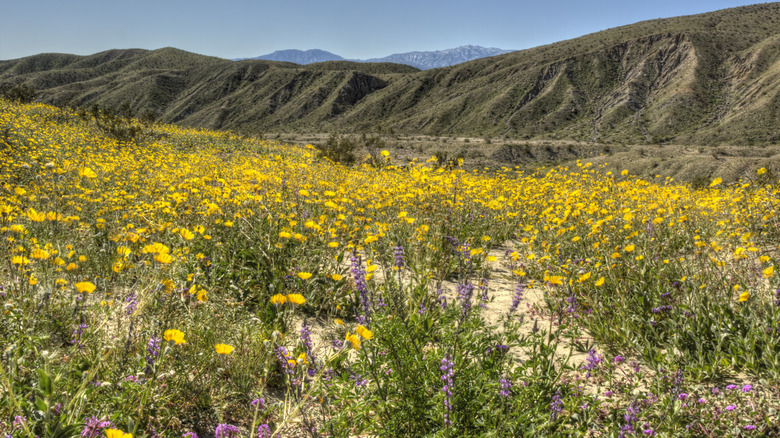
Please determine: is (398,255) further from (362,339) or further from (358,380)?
(362,339)

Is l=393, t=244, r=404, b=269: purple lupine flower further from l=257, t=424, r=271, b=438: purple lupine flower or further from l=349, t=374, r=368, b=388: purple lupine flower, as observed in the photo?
l=257, t=424, r=271, b=438: purple lupine flower

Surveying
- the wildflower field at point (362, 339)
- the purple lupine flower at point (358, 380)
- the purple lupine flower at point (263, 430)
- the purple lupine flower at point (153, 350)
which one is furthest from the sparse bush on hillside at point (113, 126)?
the purple lupine flower at point (263, 430)

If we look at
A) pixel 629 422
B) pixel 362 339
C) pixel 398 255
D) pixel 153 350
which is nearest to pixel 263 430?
pixel 362 339

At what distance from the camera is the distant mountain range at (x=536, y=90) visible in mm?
52125

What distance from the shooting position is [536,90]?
2734 inches

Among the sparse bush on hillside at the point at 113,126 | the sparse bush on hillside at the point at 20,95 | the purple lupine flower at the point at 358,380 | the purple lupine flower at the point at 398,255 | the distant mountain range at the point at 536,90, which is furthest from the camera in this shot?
the distant mountain range at the point at 536,90

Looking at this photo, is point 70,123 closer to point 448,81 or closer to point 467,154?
point 467,154

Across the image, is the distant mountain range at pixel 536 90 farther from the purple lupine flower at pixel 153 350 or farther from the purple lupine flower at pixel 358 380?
the purple lupine flower at pixel 358 380

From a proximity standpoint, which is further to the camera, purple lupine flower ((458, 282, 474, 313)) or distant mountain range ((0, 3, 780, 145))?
distant mountain range ((0, 3, 780, 145))

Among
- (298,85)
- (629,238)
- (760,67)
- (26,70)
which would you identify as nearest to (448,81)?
(298,85)

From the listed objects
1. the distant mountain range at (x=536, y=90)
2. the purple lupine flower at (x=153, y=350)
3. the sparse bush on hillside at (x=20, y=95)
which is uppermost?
the distant mountain range at (x=536, y=90)

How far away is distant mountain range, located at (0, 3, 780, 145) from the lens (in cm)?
5212

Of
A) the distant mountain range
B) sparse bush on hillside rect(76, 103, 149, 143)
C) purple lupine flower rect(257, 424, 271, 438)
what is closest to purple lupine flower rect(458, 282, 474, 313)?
purple lupine flower rect(257, 424, 271, 438)

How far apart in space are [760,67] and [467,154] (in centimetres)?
5325
